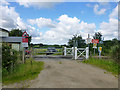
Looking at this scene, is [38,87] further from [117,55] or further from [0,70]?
[117,55]

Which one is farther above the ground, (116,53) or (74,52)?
(116,53)

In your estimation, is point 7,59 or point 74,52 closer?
point 7,59

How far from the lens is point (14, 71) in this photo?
17.9 feet

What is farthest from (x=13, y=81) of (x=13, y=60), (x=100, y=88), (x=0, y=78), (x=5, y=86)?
(x=100, y=88)

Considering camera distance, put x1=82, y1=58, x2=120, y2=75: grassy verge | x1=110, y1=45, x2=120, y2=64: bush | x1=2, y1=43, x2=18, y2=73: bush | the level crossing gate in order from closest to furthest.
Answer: x1=2, y1=43, x2=18, y2=73: bush → x1=82, y1=58, x2=120, y2=75: grassy verge → x1=110, y1=45, x2=120, y2=64: bush → the level crossing gate

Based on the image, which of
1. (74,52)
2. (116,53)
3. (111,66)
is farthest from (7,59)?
(74,52)

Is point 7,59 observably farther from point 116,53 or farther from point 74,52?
point 74,52

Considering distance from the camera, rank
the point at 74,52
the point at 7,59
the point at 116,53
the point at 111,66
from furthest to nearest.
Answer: the point at 74,52 → the point at 111,66 → the point at 116,53 → the point at 7,59

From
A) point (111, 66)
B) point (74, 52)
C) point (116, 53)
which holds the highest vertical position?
point (116, 53)

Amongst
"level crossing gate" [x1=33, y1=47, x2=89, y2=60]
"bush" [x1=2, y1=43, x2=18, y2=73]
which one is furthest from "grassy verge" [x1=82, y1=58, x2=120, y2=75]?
"bush" [x1=2, y1=43, x2=18, y2=73]

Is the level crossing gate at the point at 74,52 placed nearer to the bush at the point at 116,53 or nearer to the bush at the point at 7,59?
the bush at the point at 116,53

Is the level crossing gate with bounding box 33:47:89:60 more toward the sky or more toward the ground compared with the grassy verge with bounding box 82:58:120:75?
more toward the sky

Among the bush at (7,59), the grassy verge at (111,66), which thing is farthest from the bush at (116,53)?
the bush at (7,59)

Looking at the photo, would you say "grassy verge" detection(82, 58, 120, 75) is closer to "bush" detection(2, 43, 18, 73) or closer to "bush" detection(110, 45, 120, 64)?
"bush" detection(110, 45, 120, 64)
